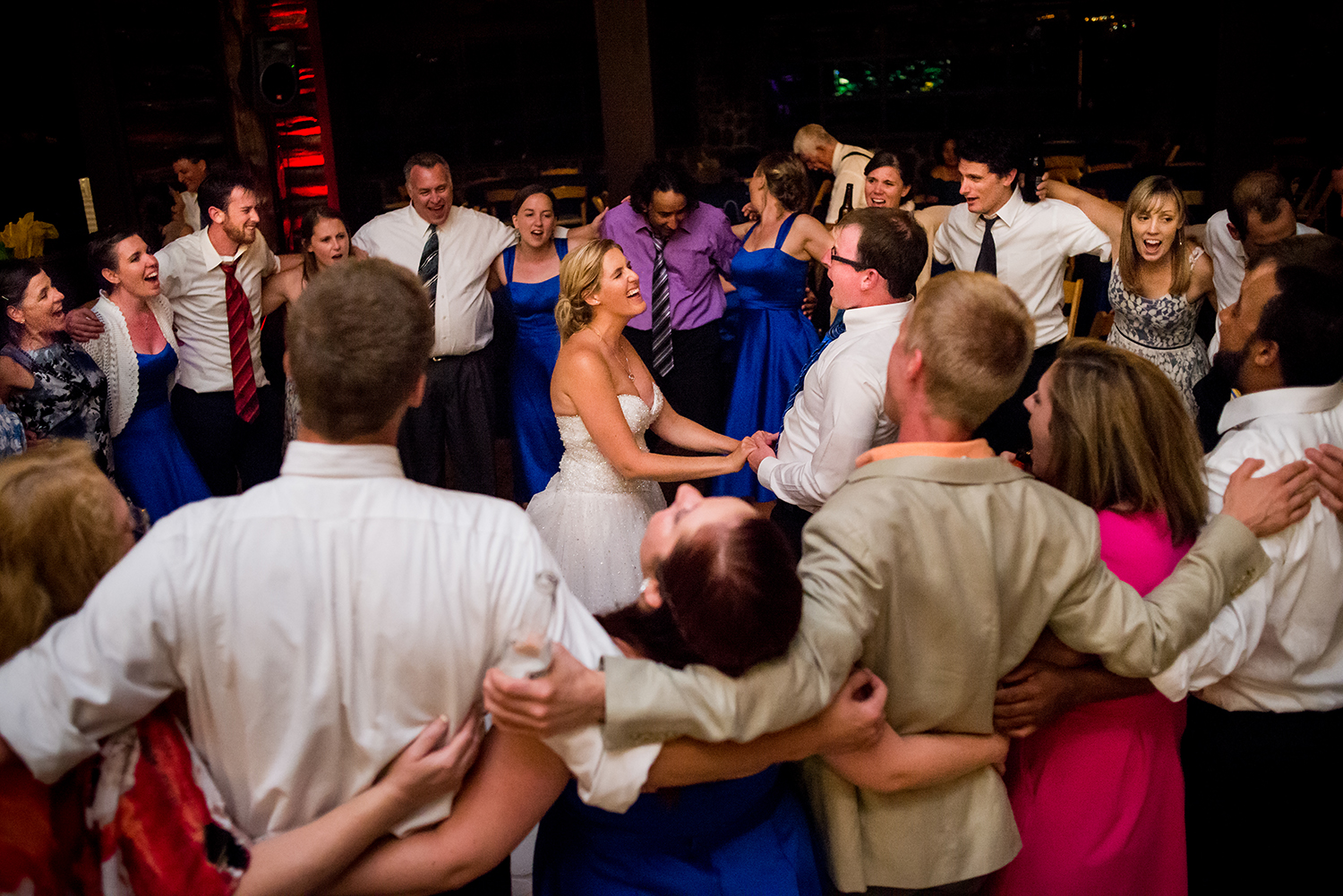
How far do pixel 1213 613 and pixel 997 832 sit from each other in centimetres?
47

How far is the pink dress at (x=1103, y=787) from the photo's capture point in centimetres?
169

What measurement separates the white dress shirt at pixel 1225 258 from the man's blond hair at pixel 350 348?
166 inches

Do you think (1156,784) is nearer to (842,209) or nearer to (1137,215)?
(1137,215)

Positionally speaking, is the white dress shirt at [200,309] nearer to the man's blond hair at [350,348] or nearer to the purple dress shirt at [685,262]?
Answer: the purple dress shirt at [685,262]

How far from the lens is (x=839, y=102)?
993cm

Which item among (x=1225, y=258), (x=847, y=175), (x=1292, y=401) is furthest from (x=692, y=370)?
(x=1292, y=401)

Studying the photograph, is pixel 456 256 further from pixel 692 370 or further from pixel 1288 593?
pixel 1288 593

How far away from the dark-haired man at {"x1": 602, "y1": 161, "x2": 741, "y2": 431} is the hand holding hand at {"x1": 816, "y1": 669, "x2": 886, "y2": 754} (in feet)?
10.9

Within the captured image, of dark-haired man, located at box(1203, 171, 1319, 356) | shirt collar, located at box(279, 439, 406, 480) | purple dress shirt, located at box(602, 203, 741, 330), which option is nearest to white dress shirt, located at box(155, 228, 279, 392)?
purple dress shirt, located at box(602, 203, 741, 330)

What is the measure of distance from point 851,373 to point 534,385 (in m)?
2.43

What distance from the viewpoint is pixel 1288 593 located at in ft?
5.61

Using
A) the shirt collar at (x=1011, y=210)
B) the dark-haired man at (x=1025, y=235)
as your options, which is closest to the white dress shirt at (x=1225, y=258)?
the dark-haired man at (x=1025, y=235)

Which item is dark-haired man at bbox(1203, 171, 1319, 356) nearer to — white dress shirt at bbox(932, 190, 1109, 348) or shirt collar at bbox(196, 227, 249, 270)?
white dress shirt at bbox(932, 190, 1109, 348)

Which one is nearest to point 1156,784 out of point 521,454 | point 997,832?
point 997,832
